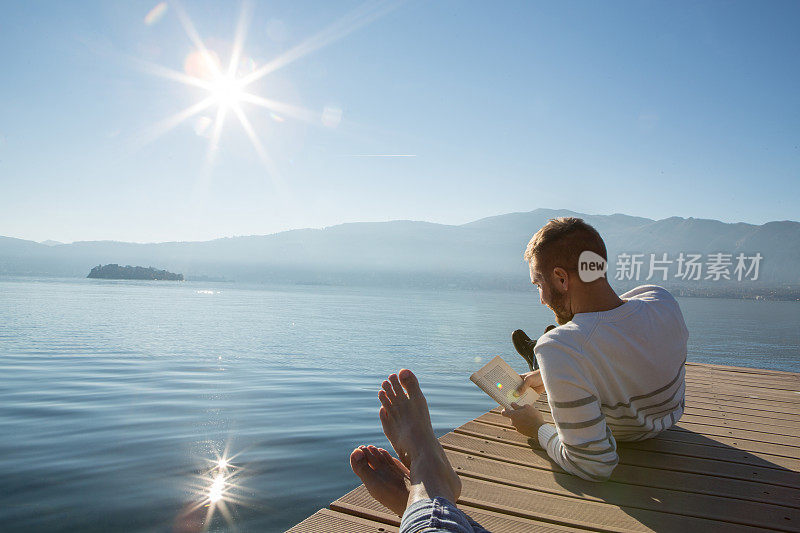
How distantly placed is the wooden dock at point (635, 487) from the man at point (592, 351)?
19 centimetres

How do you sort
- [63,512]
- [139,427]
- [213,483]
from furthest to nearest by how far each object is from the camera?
[139,427] < [213,483] < [63,512]

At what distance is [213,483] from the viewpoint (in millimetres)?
4031

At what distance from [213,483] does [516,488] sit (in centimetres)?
270

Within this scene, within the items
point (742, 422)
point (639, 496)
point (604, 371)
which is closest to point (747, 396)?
point (742, 422)

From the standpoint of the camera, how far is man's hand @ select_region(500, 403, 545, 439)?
305 cm

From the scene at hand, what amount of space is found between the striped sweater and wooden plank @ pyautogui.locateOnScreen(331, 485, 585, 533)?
422mm

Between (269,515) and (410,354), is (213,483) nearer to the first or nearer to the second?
(269,515)

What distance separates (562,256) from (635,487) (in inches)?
45.1

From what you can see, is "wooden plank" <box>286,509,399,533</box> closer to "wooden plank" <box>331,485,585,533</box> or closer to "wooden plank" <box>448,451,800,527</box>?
"wooden plank" <box>331,485,585,533</box>

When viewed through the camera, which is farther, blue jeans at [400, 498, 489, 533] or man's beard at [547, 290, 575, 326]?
man's beard at [547, 290, 575, 326]

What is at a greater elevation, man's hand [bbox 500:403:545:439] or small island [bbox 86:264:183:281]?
man's hand [bbox 500:403:545:439]

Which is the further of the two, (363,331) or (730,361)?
(363,331)

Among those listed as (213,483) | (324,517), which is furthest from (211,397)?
(324,517)

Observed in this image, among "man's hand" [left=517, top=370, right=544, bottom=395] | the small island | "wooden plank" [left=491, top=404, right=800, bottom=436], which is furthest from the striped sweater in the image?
the small island
